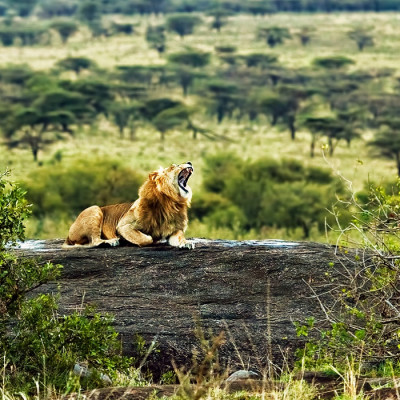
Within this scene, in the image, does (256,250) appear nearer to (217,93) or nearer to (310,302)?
(310,302)

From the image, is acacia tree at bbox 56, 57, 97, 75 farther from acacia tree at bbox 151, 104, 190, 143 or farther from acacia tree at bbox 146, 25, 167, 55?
acacia tree at bbox 151, 104, 190, 143

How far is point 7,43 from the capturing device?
57.8 meters

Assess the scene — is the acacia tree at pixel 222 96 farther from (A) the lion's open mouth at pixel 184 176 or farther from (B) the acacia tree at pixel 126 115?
(A) the lion's open mouth at pixel 184 176

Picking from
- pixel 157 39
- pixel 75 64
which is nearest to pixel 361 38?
pixel 157 39

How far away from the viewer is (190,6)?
237ft

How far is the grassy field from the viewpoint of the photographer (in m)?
31.9

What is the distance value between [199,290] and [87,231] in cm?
129

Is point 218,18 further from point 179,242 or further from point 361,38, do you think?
point 179,242

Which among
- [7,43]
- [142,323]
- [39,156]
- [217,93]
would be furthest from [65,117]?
[142,323]

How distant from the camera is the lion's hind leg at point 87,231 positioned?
8328 millimetres

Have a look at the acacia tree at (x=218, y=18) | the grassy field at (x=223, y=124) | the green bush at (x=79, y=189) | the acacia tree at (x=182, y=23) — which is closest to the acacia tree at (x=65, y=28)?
the grassy field at (x=223, y=124)

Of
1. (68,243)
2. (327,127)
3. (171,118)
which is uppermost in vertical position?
(68,243)

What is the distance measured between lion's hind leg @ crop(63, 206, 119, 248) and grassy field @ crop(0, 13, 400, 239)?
6.73 metres

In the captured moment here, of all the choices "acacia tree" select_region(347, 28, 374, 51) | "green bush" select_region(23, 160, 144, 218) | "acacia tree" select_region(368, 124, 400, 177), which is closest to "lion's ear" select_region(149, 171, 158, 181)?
"green bush" select_region(23, 160, 144, 218)
